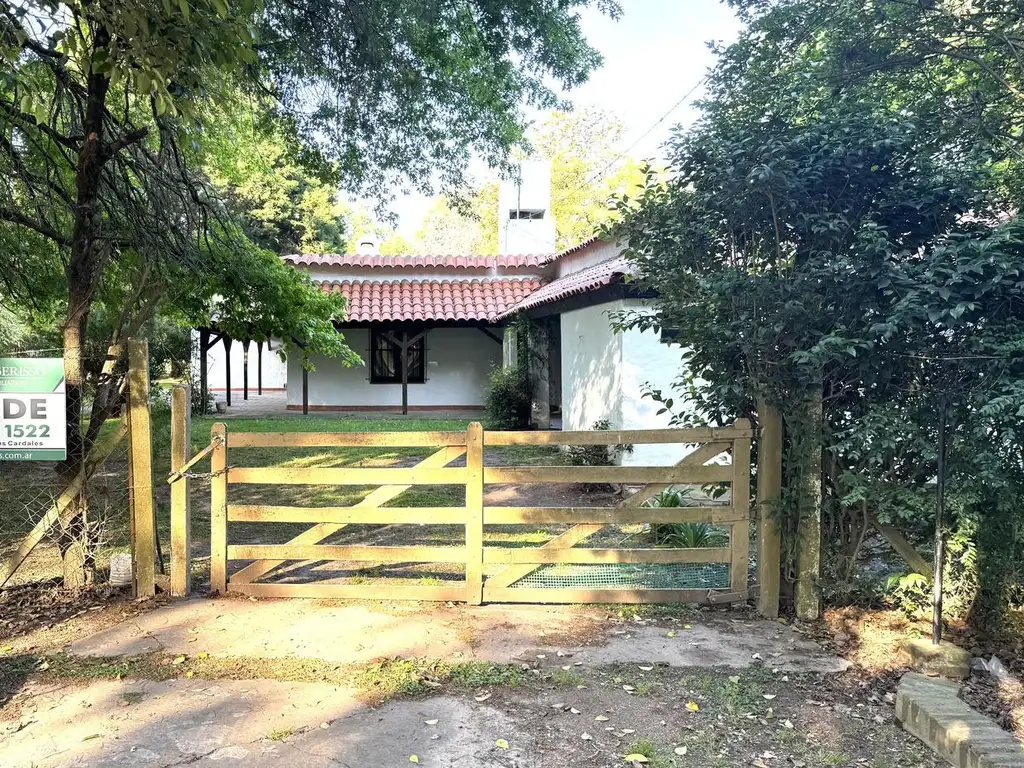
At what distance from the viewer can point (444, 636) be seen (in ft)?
14.8

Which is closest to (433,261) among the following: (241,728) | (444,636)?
(444,636)

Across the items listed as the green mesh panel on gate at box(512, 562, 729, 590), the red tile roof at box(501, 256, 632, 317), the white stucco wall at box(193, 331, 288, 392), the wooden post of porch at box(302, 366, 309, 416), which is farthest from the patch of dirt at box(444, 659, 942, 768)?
the white stucco wall at box(193, 331, 288, 392)

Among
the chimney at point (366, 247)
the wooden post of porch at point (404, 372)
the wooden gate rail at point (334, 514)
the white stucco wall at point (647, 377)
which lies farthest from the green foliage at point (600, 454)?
→ the chimney at point (366, 247)

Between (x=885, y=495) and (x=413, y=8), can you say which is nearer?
(x=885, y=495)

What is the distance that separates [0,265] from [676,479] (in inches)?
254

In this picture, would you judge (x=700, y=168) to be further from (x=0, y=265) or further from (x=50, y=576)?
(x=0, y=265)

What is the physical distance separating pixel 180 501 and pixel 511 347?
Answer: 13.3m

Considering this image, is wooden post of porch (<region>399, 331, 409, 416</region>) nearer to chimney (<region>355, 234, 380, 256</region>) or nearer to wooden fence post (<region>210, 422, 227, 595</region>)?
chimney (<region>355, 234, 380, 256</region>)

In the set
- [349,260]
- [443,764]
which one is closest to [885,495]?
[443,764]

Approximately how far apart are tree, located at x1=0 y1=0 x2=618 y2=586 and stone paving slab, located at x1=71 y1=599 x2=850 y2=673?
1417 mm

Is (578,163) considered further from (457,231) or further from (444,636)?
(444,636)

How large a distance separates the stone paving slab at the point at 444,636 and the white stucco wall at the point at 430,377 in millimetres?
15576

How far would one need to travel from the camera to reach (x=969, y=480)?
4082 millimetres

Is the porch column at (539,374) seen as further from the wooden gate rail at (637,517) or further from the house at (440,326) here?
the wooden gate rail at (637,517)
